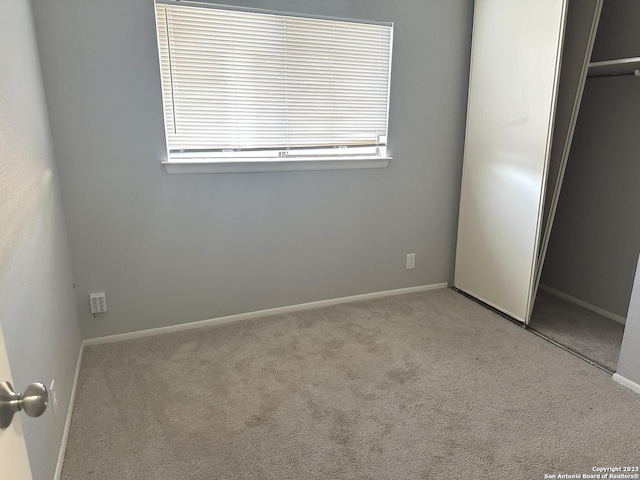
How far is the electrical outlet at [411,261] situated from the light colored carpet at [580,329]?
0.89m

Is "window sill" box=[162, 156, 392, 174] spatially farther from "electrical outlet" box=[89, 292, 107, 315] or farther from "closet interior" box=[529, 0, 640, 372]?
"closet interior" box=[529, 0, 640, 372]

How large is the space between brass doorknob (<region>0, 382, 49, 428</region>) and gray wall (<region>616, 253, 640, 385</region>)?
7.89 feet

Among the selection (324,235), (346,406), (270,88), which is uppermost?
(270,88)

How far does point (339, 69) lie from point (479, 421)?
2201 mm

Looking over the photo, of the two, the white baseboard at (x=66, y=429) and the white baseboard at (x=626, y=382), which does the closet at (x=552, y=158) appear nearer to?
the white baseboard at (x=626, y=382)

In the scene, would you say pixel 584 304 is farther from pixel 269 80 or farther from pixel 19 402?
pixel 19 402

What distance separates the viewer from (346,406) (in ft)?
6.89

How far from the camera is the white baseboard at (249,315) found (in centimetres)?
271

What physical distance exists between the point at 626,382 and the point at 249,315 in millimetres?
2176

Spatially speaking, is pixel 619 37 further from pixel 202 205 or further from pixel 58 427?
pixel 58 427

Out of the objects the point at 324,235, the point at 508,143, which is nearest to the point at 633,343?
the point at 508,143

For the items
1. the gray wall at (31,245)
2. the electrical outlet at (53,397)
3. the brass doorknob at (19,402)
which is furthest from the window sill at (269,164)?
the brass doorknob at (19,402)

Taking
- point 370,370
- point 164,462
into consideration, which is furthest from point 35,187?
point 370,370

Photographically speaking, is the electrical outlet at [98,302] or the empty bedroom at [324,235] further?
the electrical outlet at [98,302]
